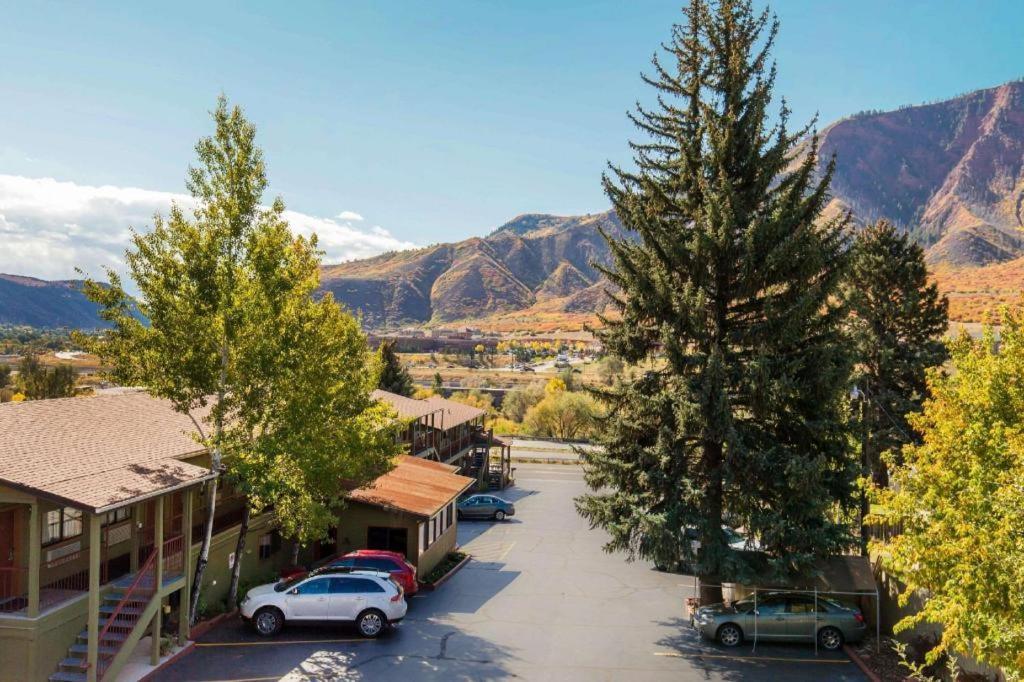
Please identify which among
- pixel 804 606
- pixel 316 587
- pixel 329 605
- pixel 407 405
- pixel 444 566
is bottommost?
pixel 444 566

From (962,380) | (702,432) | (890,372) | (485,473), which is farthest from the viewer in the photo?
(485,473)

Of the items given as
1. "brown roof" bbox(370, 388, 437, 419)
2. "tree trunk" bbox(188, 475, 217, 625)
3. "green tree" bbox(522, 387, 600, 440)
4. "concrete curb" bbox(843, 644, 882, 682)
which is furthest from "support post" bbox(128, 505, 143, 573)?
"green tree" bbox(522, 387, 600, 440)

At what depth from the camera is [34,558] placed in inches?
569

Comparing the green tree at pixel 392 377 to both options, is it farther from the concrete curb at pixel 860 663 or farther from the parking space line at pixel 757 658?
the concrete curb at pixel 860 663

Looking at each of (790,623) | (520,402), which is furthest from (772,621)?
(520,402)

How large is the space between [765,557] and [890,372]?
15442 millimetres

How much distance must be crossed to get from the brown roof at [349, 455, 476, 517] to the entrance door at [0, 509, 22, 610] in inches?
427

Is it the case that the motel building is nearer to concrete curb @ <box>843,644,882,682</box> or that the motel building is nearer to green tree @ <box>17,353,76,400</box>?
concrete curb @ <box>843,644,882,682</box>

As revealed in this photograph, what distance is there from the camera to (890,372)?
30.7m

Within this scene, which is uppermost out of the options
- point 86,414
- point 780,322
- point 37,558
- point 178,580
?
point 780,322

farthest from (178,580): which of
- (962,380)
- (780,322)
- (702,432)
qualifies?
(962,380)

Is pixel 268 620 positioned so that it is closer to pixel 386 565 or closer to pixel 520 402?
pixel 386 565

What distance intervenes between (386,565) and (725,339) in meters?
12.8

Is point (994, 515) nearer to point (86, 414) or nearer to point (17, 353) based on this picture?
point (86, 414)
